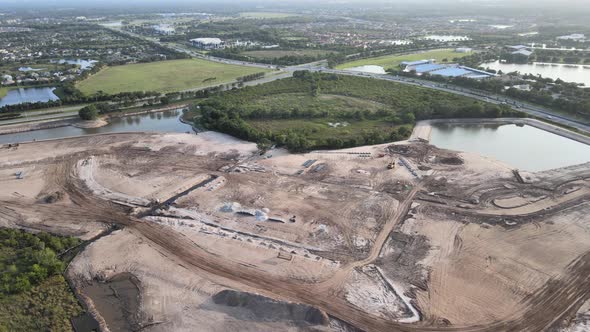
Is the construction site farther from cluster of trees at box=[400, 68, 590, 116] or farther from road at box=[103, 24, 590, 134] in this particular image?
cluster of trees at box=[400, 68, 590, 116]

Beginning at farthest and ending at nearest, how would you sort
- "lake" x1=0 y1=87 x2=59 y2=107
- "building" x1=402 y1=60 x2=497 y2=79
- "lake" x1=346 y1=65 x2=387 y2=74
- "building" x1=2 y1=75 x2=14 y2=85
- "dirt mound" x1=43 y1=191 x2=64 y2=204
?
"lake" x1=346 y1=65 x2=387 y2=74, "building" x1=402 y1=60 x2=497 y2=79, "building" x1=2 y1=75 x2=14 y2=85, "lake" x1=0 y1=87 x2=59 y2=107, "dirt mound" x1=43 y1=191 x2=64 y2=204

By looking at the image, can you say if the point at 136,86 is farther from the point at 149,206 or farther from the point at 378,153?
the point at 378,153

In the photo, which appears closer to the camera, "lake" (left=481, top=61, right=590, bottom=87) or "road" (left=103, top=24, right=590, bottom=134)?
"road" (left=103, top=24, right=590, bottom=134)

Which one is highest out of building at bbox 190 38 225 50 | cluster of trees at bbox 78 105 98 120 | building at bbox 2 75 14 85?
building at bbox 190 38 225 50

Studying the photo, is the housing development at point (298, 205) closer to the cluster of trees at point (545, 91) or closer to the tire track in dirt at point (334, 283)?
the tire track in dirt at point (334, 283)

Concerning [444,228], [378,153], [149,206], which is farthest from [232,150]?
[444,228]

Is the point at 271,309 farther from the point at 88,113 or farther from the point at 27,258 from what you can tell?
the point at 88,113

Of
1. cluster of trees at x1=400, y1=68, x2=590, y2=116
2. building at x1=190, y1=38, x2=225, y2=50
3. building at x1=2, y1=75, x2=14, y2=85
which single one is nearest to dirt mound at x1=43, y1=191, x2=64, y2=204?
building at x1=2, y1=75, x2=14, y2=85
